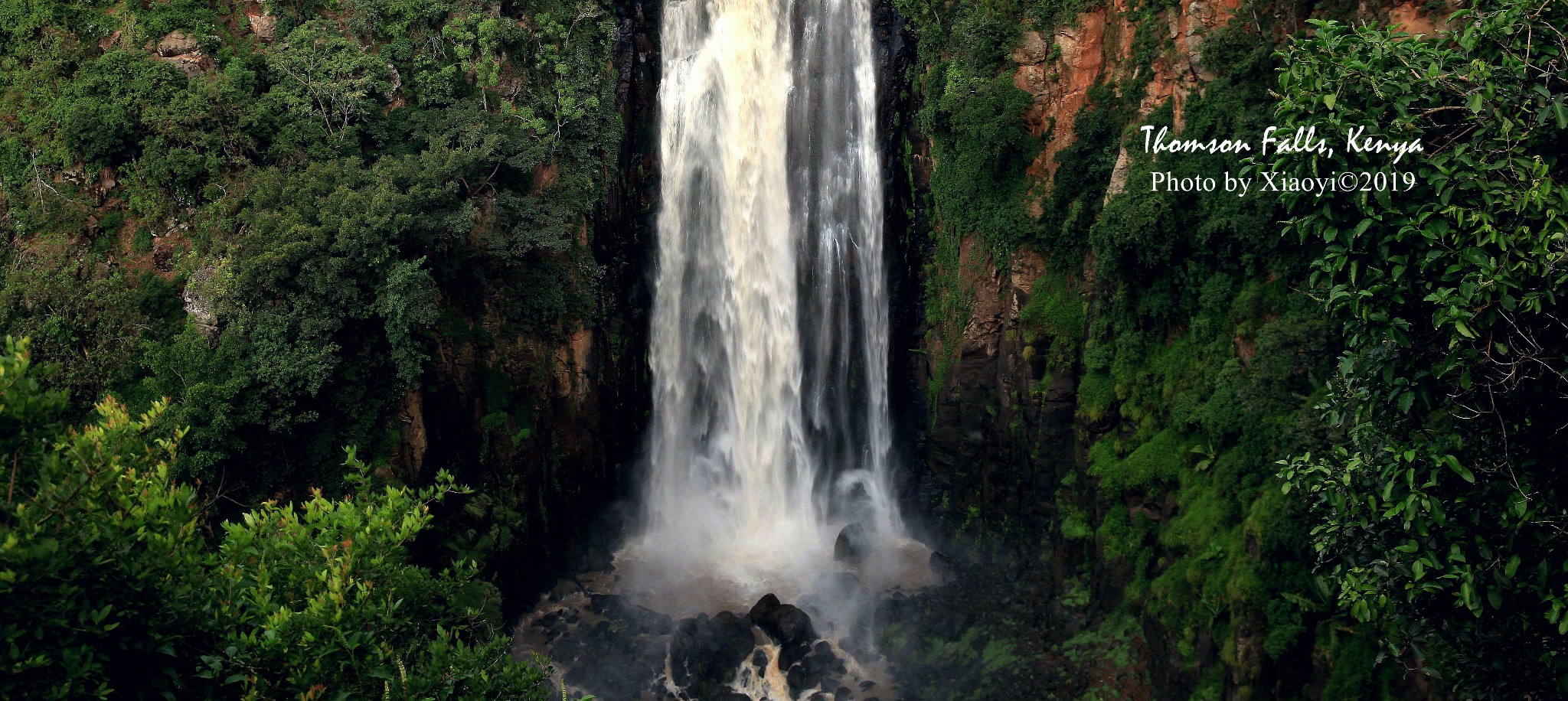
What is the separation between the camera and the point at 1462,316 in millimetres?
7027

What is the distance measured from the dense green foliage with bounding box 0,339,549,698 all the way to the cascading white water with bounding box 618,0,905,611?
47.0ft

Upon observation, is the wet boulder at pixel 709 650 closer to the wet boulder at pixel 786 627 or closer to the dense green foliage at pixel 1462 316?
the wet boulder at pixel 786 627

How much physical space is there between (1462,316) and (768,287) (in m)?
17.1

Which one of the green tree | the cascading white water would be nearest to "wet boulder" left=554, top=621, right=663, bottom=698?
the cascading white water

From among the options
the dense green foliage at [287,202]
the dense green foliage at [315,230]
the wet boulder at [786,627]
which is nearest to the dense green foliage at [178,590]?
the dense green foliage at [315,230]

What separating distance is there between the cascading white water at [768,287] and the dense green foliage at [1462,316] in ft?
49.7

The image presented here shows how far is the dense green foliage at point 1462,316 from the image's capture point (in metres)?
7.06

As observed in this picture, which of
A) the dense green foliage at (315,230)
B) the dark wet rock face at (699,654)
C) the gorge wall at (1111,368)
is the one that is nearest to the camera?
the gorge wall at (1111,368)

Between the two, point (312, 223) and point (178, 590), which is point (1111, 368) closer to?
point (178, 590)

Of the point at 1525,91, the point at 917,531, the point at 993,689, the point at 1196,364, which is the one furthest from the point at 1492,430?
the point at 917,531

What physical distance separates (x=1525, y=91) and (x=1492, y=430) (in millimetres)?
2572

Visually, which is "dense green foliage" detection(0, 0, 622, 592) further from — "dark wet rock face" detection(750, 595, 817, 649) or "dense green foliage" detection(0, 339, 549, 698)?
"dense green foliage" detection(0, 339, 549, 698)

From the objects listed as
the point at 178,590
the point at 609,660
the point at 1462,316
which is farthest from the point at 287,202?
the point at 1462,316

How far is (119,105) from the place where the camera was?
19.0 m
